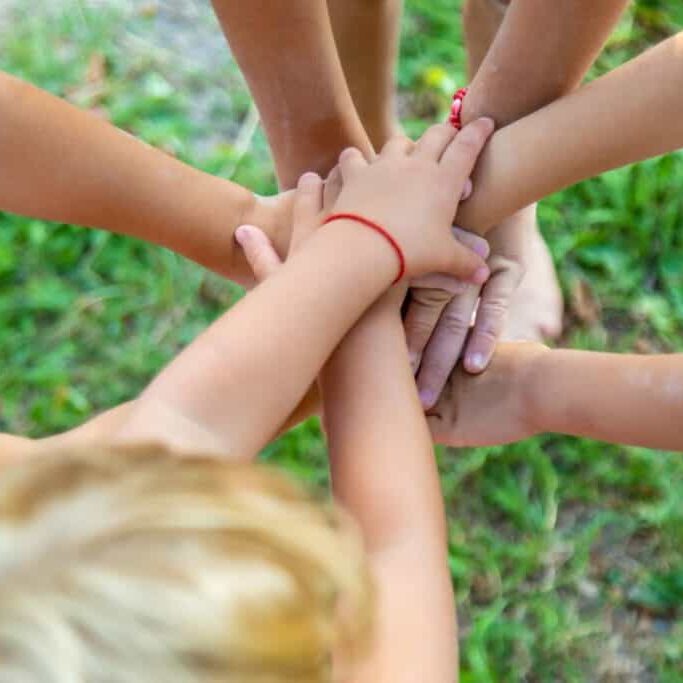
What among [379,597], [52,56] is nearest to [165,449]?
[379,597]

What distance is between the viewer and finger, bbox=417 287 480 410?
973 mm

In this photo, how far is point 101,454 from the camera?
531 mm

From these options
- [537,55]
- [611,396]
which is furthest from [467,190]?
[611,396]

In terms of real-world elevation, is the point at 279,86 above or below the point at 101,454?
above

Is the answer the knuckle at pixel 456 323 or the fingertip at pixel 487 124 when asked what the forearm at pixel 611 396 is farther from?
the fingertip at pixel 487 124

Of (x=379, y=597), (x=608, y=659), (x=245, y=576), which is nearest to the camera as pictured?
(x=245, y=576)

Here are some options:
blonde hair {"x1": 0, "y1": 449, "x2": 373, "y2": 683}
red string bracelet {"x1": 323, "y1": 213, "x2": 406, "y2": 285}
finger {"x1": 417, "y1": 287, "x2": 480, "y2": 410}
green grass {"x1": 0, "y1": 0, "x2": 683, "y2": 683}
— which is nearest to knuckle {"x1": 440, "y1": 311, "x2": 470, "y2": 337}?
finger {"x1": 417, "y1": 287, "x2": 480, "y2": 410}

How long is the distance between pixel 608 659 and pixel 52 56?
107cm

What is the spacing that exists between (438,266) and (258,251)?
0.17 metres

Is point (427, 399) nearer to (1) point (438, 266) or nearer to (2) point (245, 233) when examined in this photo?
(1) point (438, 266)

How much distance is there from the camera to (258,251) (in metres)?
0.96

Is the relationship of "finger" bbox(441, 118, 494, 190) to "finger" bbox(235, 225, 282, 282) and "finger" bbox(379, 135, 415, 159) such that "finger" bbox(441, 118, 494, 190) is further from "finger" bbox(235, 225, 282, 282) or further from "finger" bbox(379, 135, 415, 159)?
"finger" bbox(235, 225, 282, 282)

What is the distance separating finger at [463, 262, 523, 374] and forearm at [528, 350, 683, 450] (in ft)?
0.21

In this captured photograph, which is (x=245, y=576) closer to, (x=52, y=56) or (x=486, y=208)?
(x=486, y=208)
